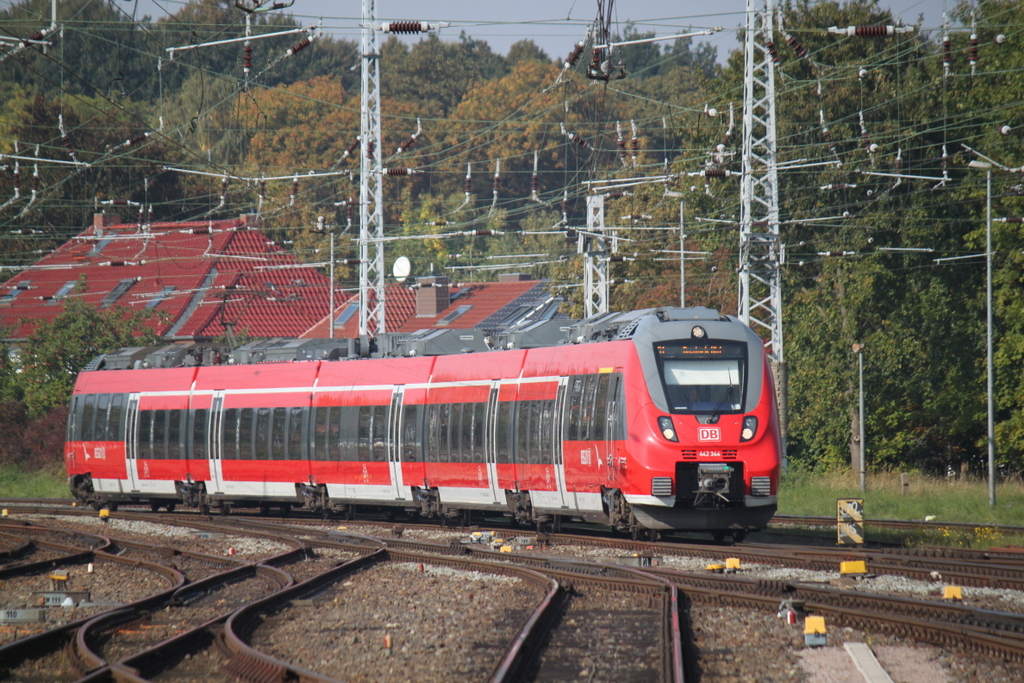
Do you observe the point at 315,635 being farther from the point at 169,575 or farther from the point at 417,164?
the point at 417,164

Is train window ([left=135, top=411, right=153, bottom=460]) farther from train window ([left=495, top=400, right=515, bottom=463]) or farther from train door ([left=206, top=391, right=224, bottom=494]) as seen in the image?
train window ([left=495, top=400, right=515, bottom=463])

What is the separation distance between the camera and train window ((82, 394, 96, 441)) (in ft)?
107

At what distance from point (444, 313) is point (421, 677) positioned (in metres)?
52.6

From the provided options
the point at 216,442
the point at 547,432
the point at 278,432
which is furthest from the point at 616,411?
the point at 216,442

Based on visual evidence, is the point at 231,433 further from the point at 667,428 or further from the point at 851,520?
the point at 851,520

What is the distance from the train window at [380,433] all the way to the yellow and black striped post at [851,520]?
9.88m

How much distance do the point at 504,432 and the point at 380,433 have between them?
4.13 m

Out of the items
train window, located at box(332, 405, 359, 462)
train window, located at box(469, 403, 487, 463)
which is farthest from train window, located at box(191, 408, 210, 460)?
train window, located at box(469, 403, 487, 463)

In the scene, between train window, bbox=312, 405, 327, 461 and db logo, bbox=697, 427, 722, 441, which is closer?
db logo, bbox=697, 427, 722, 441

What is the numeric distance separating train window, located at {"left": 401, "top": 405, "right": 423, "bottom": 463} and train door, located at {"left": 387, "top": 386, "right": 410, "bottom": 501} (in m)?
0.12

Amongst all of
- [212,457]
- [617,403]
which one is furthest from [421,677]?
[212,457]

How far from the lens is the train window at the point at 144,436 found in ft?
101

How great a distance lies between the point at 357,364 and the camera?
26.4 meters

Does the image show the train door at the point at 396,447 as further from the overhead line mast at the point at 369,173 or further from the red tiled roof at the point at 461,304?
the red tiled roof at the point at 461,304
